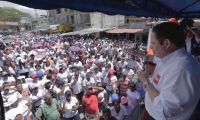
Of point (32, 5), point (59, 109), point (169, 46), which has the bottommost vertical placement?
point (59, 109)

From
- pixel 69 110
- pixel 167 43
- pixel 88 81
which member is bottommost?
pixel 69 110

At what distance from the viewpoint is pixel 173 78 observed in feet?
3.56

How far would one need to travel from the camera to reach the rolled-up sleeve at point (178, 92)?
1.04 meters

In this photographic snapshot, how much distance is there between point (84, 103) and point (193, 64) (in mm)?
4074

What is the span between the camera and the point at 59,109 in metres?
4.50

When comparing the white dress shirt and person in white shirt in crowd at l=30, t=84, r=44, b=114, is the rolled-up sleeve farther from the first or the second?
person in white shirt in crowd at l=30, t=84, r=44, b=114

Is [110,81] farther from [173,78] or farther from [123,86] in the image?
[173,78]

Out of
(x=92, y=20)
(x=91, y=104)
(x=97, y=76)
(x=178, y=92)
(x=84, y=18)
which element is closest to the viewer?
(x=178, y=92)

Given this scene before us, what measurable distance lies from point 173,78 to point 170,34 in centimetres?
36

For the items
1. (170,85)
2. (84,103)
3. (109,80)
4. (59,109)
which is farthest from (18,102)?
(170,85)

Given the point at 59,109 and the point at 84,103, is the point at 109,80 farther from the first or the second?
the point at 59,109

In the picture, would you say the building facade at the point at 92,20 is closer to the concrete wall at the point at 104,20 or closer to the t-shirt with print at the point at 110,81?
the concrete wall at the point at 104,20

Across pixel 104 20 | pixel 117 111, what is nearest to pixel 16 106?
pixel 117 111

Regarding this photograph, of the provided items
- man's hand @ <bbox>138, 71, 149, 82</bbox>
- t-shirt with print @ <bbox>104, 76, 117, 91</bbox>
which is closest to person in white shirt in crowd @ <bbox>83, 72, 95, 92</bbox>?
t-shirt with print @ <bbox>104, 76, 117, 91</bbox>
